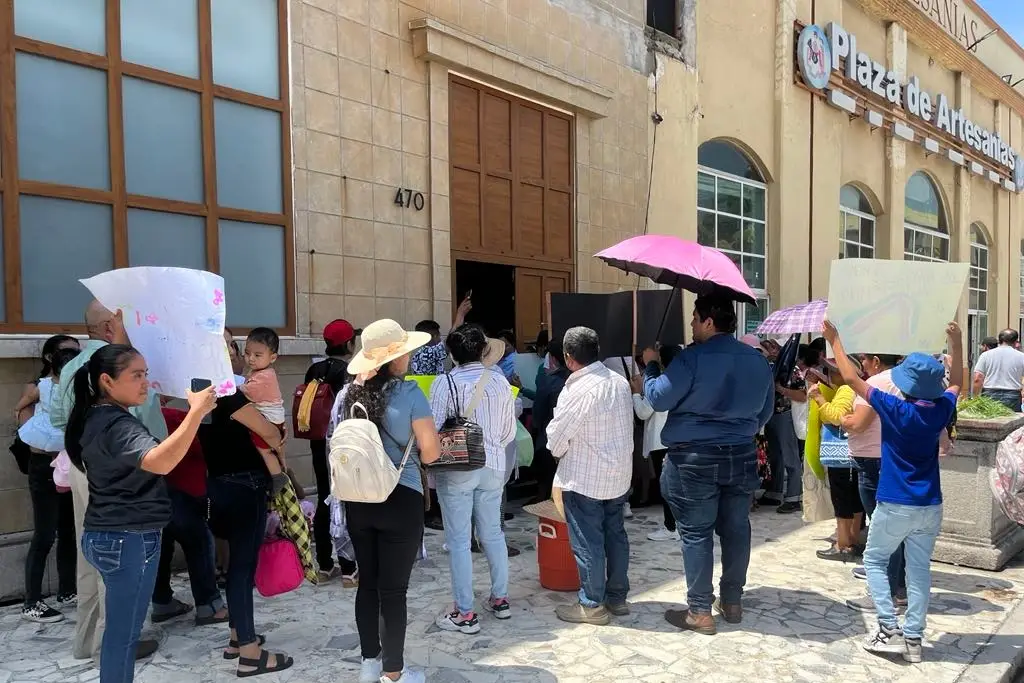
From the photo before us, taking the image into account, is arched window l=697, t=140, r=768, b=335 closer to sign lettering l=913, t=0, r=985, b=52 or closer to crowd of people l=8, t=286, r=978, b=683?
crowd of people l=8, t=286, r=978, b=683

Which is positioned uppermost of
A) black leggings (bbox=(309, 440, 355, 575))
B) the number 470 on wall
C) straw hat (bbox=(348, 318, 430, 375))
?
the number 470 on wall

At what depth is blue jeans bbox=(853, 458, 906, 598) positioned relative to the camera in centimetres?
475

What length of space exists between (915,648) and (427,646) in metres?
2.69

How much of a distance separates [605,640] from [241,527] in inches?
84.8

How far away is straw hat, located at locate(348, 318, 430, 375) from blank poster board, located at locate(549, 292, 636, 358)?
199 cm

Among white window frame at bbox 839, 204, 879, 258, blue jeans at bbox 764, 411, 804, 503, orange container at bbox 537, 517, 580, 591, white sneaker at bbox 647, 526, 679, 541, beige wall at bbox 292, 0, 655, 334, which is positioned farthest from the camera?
white window frame at bbox 839, 204, 879, 258

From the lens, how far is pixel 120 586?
10.3 feet

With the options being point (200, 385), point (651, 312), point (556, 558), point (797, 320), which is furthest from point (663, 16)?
point (200, 385)

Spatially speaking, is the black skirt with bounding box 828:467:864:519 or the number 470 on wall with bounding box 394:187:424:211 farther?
the number 470 on wall with bounding box 394:187:424:211

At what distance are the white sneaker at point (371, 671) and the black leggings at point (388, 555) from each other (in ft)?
0.51

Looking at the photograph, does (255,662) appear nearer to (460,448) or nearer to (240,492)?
(240,492)

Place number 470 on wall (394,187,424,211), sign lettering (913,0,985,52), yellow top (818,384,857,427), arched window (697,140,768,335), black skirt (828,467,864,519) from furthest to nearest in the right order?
Answer: 1. sign lettering (913,0,985,52)
2. arched window (697,140,768,335)
3. number 470 on wall (394,187,424,211)
4. black skirt (828,467,864,519)
5. yellow top (818,384,857,427)

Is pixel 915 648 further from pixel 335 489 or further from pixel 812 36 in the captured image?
pixel 812 36

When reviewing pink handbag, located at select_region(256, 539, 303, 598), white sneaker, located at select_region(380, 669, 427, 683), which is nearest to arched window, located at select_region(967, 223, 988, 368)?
white sneaker, located at select_region(380, 669, 427, 683)
